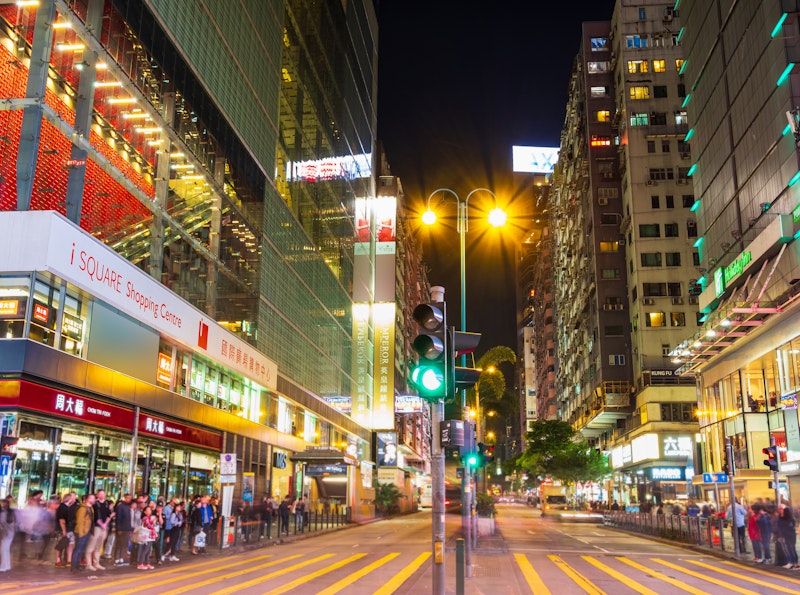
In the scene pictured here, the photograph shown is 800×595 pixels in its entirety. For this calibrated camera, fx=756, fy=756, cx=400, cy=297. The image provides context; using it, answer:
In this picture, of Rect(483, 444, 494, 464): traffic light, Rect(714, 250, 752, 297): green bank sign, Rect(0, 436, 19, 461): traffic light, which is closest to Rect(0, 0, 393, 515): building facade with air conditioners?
Rect(0, 436, 19, 461): traffic light

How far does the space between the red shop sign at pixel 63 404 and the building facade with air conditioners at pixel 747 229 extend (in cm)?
2658

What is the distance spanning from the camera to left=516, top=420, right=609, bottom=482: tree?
254ft

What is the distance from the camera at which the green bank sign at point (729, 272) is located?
1582 inches

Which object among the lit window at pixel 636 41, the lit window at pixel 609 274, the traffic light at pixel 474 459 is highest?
the lit window at pixel 636 41

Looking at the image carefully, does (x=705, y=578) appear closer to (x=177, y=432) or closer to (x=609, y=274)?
(x=177, y=432)

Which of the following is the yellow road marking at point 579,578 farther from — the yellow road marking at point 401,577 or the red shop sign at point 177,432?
the red shop sign at point 177,432

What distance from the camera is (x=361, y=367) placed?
74.3 m

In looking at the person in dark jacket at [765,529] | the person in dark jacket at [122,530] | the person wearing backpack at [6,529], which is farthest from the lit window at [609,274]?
the person wearing backpack at [6,529]

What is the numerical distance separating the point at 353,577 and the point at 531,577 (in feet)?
13.5

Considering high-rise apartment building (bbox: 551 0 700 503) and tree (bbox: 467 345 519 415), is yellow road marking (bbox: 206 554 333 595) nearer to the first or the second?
tree (bbox: 467 345 519 415)

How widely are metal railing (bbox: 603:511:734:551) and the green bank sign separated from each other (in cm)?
1411

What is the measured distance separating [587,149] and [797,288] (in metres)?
52.3

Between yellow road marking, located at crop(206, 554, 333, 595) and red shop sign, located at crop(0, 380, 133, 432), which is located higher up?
red shop sign, located at crop(0, 380, 133, 432)

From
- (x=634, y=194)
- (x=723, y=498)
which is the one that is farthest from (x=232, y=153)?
(x=634, y=194)
